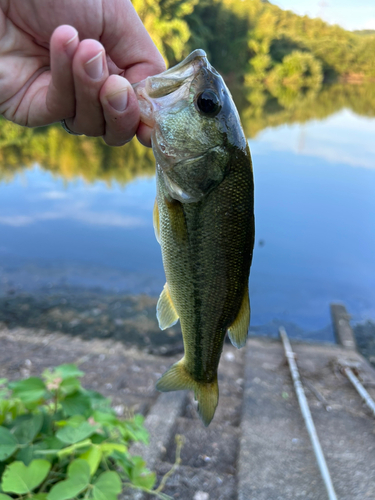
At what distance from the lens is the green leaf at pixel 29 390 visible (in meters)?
2.29

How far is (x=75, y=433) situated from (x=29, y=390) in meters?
0.46

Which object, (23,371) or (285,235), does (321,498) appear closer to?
(23,371)

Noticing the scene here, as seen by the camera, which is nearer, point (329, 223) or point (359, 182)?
point (329, 223)

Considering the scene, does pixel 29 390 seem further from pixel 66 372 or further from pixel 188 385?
pixel 188 385

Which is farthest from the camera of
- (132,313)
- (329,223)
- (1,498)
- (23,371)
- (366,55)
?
(366,55)

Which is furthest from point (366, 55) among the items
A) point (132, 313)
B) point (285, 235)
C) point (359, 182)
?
point (132, 313)

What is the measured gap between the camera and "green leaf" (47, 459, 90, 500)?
6.14 feet

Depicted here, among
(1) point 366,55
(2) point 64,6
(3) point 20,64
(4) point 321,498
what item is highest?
(1) point 366,55

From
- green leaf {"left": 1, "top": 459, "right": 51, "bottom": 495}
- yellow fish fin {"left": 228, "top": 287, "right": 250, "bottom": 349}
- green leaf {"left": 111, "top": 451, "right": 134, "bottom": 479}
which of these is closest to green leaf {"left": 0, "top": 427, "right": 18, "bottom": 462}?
green leaf {"left": 1, "top": 459, "right": 51, "bottom": 495}

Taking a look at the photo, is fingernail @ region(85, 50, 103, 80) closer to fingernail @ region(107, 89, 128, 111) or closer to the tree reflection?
→ fingernail @ region(107, 89, 128, 111)

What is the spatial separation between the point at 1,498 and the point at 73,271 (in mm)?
6804

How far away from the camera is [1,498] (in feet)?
6.03

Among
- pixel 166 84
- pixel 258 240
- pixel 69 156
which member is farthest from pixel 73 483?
pixel 69 156

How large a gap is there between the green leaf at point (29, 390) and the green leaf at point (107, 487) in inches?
25.2
